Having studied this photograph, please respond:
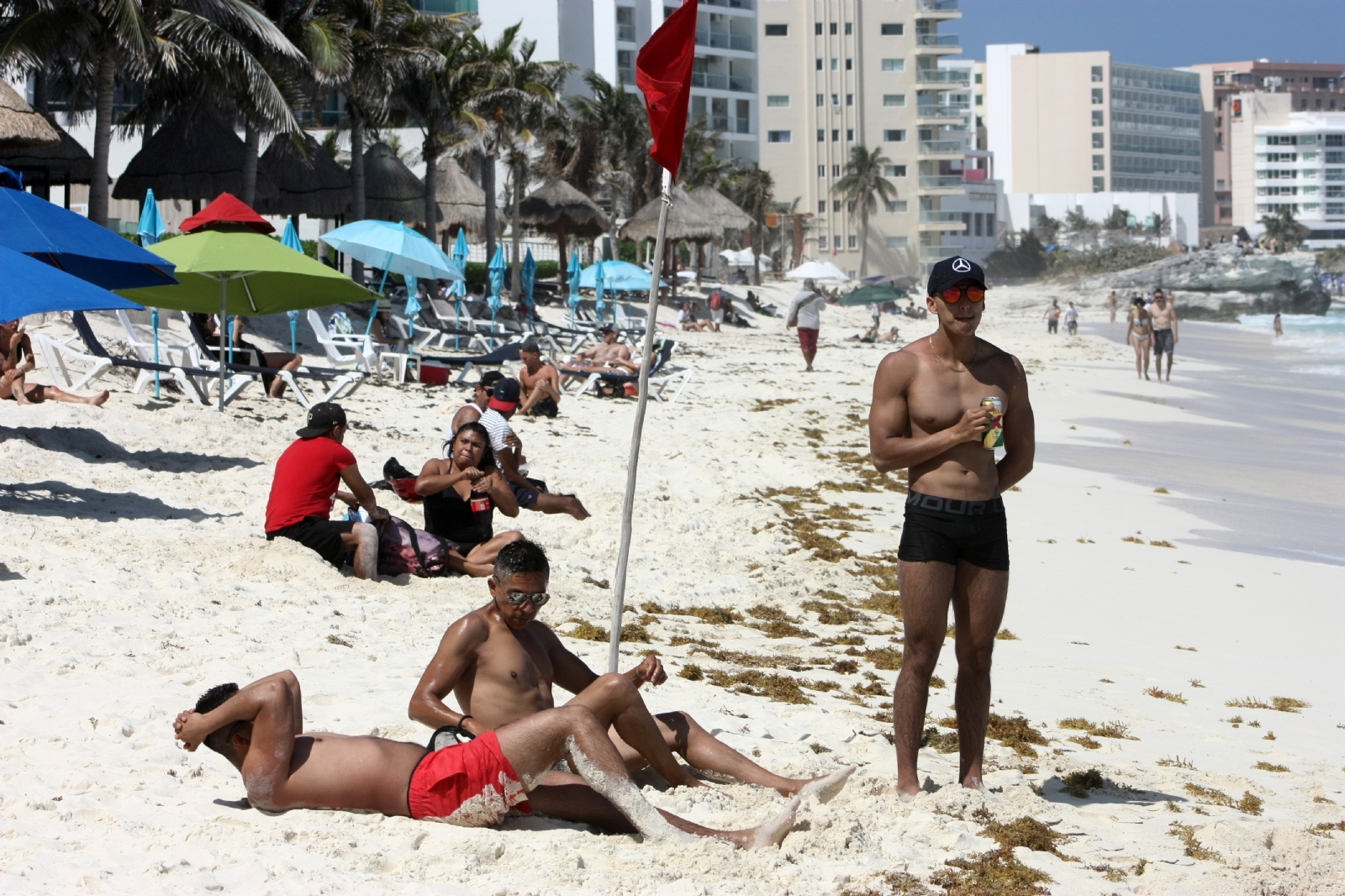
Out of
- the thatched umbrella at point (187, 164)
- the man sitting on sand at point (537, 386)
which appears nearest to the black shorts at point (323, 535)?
→ the man sitting on sand at point (537, 386)

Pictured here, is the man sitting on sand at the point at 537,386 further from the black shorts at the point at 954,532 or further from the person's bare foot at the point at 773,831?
the person's bare foot at the point at 773,831

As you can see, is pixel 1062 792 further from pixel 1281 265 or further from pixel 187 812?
pixel 1281 265

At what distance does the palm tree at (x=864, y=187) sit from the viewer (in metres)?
79.1

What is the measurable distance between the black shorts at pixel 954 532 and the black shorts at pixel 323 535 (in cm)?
352

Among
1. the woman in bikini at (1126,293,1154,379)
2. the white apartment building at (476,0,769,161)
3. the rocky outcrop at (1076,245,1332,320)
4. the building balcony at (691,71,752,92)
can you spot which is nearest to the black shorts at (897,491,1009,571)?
the woman in bikini at (1126,293,1154,379)

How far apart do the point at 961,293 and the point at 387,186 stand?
2514cm

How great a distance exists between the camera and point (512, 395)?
946 centimetres

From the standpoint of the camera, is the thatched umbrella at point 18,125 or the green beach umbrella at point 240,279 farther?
the thatched umbrella at point 18,125

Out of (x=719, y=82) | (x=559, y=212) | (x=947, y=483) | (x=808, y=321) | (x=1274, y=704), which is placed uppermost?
(x=719, y=82)

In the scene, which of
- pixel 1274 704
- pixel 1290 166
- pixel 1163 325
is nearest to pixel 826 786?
pixel 1274 704

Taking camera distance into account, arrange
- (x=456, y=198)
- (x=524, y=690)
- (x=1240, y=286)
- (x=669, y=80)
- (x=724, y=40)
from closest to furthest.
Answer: (x=524, y=690) < (x=669, y=80) < (x=456, y=198) < (x=724, y=40) < (x=1240, y=286)

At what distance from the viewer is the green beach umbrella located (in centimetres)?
1081

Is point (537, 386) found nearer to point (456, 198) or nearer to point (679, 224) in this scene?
point (456, 198)

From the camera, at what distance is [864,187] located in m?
79.8
